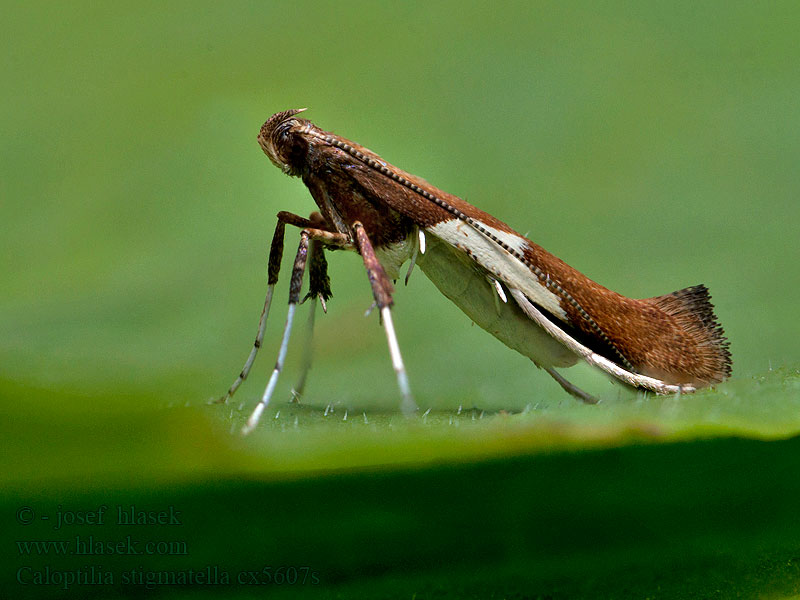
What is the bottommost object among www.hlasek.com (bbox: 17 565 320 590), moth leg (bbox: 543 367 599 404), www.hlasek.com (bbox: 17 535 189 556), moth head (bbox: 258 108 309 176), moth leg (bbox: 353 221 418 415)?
www.hlasek.com (bbox: 17 565 320 590)

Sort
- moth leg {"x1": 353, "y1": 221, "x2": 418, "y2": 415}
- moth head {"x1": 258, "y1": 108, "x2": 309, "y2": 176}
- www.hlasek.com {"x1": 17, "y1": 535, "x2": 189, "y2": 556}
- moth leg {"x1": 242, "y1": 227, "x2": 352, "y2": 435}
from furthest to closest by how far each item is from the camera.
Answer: moth head {"x1": 258, "y1": 108, "x2": 309, "y2": 176}, moth leg {"x1": 242, "y1": 227, "x2": 352, "y2": 435}, moth leg {"x1": 353, "y1": 221, "x2": 418, "y2": 415}, www.hlasek.com {"x1": 17, "y1": 535, "x2": 189, "y2": 556}

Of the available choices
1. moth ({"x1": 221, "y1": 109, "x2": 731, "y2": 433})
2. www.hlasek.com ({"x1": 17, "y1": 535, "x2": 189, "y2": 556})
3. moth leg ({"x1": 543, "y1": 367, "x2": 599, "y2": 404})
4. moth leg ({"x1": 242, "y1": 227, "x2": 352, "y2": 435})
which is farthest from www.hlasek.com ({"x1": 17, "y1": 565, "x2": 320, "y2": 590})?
moth leg ({"x1": 543, "y1": 367, "x2": 599, "y2": 404})

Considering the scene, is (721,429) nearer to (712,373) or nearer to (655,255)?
(712,373)

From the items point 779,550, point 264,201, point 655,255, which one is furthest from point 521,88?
point 779,550

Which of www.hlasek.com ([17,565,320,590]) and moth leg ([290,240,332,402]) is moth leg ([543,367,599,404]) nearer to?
moth leg ([290,240,332,402])

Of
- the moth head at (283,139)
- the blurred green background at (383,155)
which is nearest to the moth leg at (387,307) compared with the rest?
the blurred green background at (383,155)

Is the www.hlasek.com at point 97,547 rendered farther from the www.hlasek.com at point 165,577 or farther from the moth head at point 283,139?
the moth head at point 283,139
